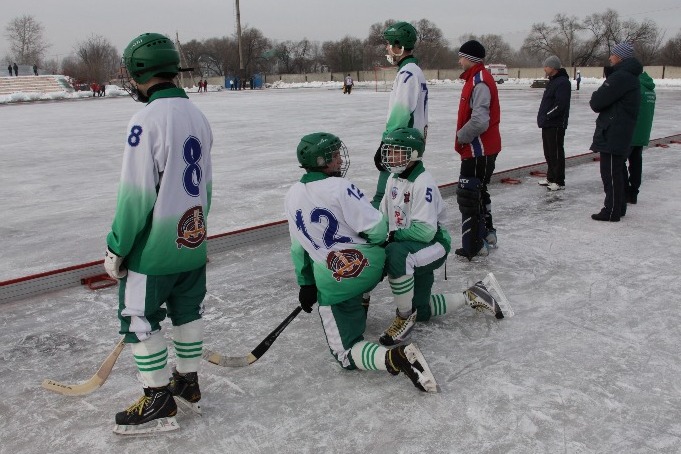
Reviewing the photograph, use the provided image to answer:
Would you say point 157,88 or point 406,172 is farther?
point 406,172

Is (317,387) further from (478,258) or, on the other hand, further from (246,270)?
(478,258)

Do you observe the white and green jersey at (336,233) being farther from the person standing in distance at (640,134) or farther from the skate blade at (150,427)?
the person standing in distance at (640,134)

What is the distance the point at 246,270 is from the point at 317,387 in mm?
1910

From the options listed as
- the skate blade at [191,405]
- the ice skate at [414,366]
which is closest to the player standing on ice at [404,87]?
the ice skate at [414,366]

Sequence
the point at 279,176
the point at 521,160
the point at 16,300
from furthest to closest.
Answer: the point at 521,160 → the point at 279,176 → the point at 16,300

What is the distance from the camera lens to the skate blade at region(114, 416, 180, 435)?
2543 millimetres

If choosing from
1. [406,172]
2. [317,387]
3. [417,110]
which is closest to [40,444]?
[317,387]

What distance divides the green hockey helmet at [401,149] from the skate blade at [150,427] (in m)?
1.80

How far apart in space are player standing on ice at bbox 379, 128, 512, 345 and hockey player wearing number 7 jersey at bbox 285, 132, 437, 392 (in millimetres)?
333

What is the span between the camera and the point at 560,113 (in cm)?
697

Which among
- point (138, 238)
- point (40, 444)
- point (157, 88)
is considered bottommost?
point (40, 444)

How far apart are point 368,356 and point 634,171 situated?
15.5ft

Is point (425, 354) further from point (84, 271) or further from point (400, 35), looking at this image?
point (84, 271)

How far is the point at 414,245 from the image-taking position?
3.32 m
